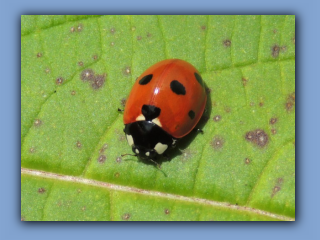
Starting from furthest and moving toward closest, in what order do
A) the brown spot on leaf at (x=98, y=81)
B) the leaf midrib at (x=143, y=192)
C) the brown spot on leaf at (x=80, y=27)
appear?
1. the brown spot on leaf at (x=80, y=27)
2. the brown spot on leaf at (x=98, y=81)
3. the leaf midrib at (x=143, y=192)

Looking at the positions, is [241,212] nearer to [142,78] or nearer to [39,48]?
[142,78]

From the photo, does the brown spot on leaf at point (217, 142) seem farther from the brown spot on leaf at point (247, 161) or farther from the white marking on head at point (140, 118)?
the white marking on head at point (140, 118)

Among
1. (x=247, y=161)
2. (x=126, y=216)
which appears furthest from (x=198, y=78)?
(x=126, y=216)

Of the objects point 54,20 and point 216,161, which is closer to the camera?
point 216,161

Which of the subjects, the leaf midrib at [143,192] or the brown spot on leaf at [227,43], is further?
the brown spot on leaf at [227,43]

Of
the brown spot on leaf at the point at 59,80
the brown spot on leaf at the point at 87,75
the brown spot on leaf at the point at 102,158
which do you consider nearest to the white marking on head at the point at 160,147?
the brown spot on leaf at the point at 102,158

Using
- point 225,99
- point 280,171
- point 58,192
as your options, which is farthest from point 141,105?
point 280,171

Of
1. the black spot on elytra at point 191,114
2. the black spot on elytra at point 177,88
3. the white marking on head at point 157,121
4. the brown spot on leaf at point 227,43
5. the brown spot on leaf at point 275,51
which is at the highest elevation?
the brown spot on leaf at point 227,43
